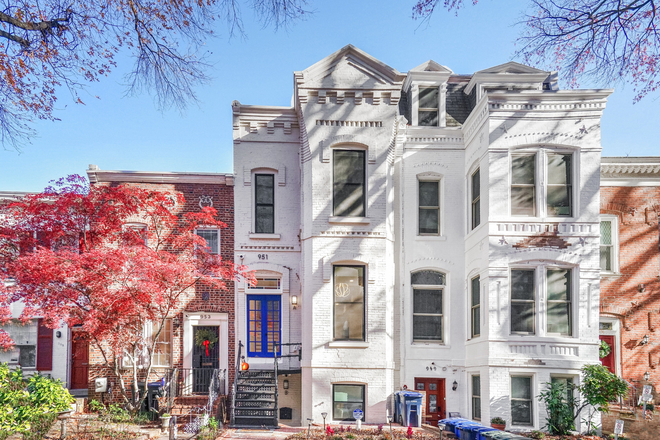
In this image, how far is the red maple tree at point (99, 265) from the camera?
12.6 metres

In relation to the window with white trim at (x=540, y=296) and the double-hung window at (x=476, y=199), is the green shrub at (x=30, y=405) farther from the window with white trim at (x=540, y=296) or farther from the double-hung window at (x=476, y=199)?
the double-hung window at (x=476, y=199)

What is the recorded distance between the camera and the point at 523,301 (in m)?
13.9

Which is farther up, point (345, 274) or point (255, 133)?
point (255, 133)

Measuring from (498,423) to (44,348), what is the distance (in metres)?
13.9

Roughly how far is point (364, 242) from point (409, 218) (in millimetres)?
1736

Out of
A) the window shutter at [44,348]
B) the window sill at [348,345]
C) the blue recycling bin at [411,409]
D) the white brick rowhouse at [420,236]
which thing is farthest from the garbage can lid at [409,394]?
the window shutter at [44,348]

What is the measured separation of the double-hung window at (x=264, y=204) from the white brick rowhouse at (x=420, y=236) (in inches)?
1.7

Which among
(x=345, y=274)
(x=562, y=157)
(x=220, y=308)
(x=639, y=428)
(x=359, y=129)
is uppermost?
(x=359, y=129)

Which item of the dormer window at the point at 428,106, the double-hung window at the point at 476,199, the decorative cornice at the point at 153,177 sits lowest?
the double-hung window at the point at 476,199

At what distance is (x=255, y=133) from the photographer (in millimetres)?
16609

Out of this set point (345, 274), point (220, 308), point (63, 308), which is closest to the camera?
point (63, 308)

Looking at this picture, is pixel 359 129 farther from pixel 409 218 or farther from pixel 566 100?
pixel 566 100

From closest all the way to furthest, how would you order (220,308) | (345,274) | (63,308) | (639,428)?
(63,308) < (639,428) < (345,274) < (220,308)

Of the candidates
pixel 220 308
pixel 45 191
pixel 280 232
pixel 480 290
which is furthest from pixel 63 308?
pixel 480 290
